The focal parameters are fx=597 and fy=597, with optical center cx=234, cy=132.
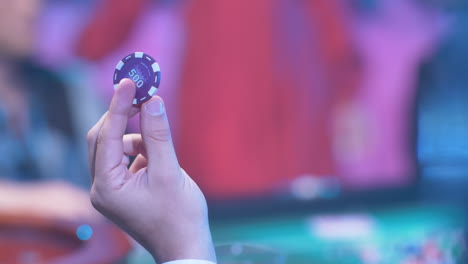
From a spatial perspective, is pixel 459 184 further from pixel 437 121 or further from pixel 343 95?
pixel 343 95

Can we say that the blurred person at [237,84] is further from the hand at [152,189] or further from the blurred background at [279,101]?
the hand at [152,189]

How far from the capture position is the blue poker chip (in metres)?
0.66

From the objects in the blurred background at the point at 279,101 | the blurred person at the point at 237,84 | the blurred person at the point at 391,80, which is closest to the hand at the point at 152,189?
the blurred background at the point at 279,101

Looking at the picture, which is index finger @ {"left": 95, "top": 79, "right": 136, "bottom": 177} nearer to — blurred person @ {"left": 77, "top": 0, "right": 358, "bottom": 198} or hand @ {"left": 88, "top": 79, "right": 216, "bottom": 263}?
hand @ {"left": 88, "top": 79, "right": 216, "bottom": 263}

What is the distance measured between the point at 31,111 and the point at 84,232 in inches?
56.7

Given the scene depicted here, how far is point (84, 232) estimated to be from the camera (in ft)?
2.68

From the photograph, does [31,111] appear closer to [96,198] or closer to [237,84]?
[237,84]

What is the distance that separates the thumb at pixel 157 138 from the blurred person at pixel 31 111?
1476 mm

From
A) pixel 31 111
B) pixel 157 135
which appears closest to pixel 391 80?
pixel 31 111

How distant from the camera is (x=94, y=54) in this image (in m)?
2.20

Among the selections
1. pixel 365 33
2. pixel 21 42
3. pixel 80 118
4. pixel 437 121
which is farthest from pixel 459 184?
pixel 21 42

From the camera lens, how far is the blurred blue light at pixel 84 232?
81 centimetres

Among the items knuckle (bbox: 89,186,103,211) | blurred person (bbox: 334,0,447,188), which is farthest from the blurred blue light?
blurred person (bbox: 334,0,447,188)

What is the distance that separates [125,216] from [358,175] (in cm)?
204
